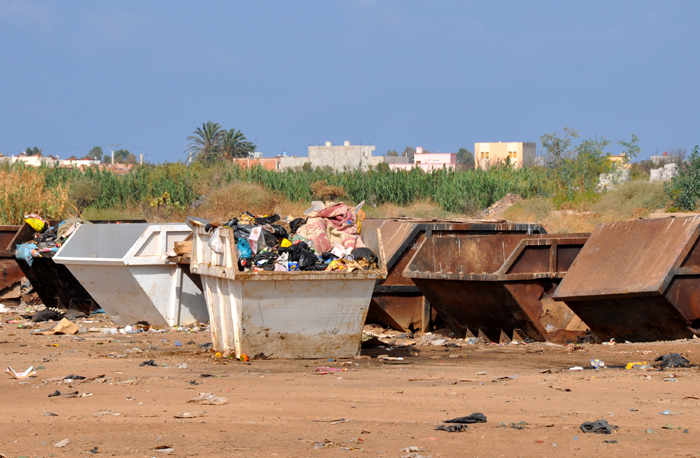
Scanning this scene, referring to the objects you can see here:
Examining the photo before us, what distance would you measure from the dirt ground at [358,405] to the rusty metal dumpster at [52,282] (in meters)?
4.46

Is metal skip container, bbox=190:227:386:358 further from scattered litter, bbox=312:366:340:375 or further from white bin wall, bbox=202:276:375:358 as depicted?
scattered litter, bbox=312:366:340:375

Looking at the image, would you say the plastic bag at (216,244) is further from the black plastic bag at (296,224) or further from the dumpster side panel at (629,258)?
the dumpster side panel at (629,258)

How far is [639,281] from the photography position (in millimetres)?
8125

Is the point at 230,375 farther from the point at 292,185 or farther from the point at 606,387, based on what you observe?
the point at 292,185

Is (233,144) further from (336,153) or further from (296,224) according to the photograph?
(296,224)

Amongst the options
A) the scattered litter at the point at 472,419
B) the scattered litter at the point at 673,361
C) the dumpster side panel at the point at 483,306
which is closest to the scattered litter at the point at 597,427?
the scattered litter at the point at 472,419

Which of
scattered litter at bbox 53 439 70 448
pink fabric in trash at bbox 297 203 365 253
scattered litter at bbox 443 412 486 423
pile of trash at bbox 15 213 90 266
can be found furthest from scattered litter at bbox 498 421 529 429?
pile of trash at bbox 15 213 90 266

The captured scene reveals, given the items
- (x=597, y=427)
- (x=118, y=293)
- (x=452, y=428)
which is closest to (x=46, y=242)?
(x=118, y=293)

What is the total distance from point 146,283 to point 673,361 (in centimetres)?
683

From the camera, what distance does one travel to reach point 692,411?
17.3 feet

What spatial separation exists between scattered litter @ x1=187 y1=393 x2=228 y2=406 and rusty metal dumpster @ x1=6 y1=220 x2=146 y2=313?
7.72m

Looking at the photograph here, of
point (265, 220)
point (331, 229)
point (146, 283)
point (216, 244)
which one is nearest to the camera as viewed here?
point (216, 244)

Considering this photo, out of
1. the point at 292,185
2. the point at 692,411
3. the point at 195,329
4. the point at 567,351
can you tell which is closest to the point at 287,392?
the point at 692,411

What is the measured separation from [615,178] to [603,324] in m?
28.2
